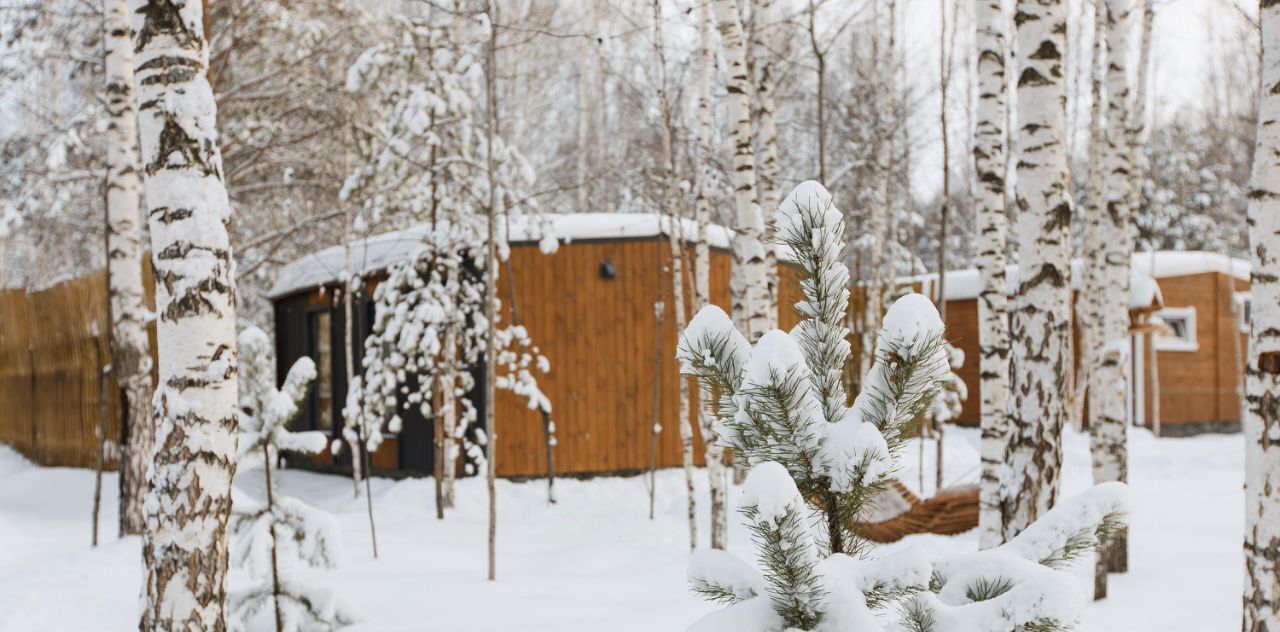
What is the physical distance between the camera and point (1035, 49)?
13.4 feet

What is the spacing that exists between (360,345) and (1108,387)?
8698 mm

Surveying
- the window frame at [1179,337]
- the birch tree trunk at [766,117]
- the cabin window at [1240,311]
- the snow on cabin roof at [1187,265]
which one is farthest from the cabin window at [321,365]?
the cabin window at [1240,311]

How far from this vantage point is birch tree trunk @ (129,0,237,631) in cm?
331

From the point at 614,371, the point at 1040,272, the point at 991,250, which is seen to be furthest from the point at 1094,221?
the point at 1040,272

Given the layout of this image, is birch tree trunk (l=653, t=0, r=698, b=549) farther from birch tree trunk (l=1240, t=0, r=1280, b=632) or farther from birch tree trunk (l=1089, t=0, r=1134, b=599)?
birch tree trunk (l=1240, t=0, r=1280, b=632)

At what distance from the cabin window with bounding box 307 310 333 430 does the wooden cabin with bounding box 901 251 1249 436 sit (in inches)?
379

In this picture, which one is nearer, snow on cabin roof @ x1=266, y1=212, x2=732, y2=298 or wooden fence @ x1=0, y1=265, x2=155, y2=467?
snow on cabin roof @ x1=266, y1=212, x2=732, y2=298

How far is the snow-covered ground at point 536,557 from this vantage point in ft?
16.8

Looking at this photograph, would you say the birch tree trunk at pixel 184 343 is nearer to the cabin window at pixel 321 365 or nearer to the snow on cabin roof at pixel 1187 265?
the cabin window at pixel 321 365

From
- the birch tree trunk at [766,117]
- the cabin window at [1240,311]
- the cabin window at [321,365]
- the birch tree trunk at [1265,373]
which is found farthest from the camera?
the cabin window at [1240,311]

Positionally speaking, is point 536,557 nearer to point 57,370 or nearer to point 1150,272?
point 57,370

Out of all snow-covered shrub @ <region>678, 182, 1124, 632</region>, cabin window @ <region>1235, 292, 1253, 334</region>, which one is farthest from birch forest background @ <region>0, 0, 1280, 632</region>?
cabin window @ <region>1235, 292, 1253, 334</region>

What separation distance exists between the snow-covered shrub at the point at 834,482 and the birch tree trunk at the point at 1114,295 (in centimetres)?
411

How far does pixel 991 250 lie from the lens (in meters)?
5.19
